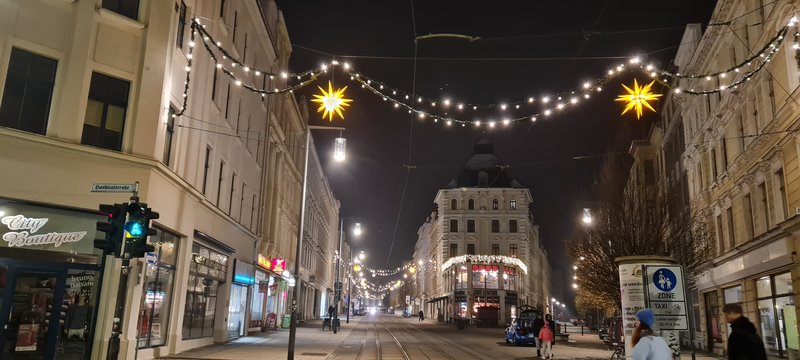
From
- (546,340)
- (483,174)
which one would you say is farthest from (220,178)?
(483,174)

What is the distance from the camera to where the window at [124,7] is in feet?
53.6

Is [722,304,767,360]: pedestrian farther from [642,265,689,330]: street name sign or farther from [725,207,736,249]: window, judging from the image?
[725,207,736,249]: window

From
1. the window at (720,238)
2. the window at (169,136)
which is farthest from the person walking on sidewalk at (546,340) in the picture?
the window at (169,136)

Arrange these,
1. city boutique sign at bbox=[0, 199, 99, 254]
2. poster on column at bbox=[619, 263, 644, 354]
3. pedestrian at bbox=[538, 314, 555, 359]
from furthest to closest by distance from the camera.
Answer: pedestrian at bbox=[538, 314, 555, 359], poster on column at bbox=[619, 263, 644, 354], city boutique sign at bbox=[0, 199, 99, 254]

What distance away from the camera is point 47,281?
14516mm

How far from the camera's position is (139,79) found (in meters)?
16.3

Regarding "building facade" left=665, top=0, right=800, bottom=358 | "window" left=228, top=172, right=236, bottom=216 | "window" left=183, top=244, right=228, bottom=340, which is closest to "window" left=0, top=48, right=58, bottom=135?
"window" left=183, top=244, right=228, bottom=340

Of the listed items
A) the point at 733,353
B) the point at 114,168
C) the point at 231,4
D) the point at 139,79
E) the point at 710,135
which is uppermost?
the point at 231,4

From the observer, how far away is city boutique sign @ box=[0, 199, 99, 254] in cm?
1382

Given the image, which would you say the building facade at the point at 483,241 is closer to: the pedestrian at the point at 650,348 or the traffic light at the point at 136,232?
the traffic light at the point at 136,232

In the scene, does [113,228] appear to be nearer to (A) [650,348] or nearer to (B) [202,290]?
(A) [650,348]

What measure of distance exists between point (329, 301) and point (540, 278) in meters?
38.4

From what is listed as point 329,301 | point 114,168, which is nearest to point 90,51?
point 114,168

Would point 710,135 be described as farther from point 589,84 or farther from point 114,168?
point 114,168
